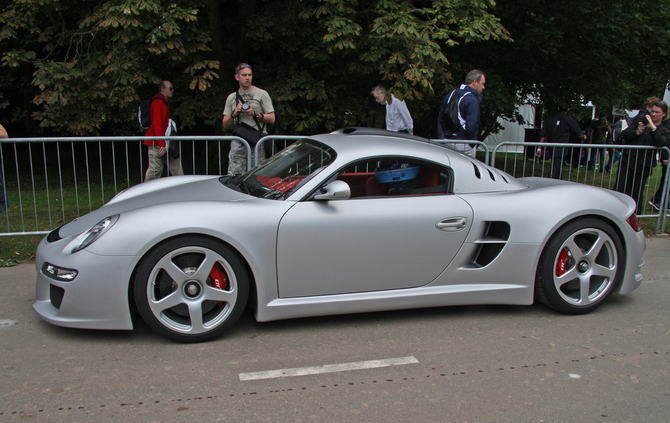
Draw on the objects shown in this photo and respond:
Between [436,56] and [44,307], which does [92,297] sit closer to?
[44,307]

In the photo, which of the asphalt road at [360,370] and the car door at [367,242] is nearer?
the asphalt road at [360,370]

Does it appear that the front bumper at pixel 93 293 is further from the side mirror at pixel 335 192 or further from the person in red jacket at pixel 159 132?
the person in red jacket at pixel 159 132

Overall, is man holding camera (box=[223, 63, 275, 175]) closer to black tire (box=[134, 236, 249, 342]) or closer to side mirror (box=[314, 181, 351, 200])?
side mirror (box=[314, 181, 351, 200])

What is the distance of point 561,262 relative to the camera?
4117 millimetres

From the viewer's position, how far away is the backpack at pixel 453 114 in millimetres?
7117

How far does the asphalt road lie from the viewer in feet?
9.06

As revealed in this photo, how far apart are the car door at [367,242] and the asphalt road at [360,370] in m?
0.36

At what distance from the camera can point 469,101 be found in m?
6.98

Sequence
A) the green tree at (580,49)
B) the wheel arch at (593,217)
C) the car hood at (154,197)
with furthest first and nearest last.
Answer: the green tree at (580,49), the wheel arch at (593,217), the car hood at (154,197)

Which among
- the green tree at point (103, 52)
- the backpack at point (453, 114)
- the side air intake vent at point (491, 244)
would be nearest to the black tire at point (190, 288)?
the side air intake vent at point (491, 244)

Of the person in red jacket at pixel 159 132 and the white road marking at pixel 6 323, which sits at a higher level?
the person in red jacket at pixel 159 132


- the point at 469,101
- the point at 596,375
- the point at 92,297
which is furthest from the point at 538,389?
the point at 469,101

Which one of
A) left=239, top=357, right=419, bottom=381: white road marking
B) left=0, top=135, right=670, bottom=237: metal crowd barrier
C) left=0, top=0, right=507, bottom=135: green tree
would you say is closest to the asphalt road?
left=239, top=357, right=419, bottom=381: white road marking

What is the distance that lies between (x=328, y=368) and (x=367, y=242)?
0.87 metres
